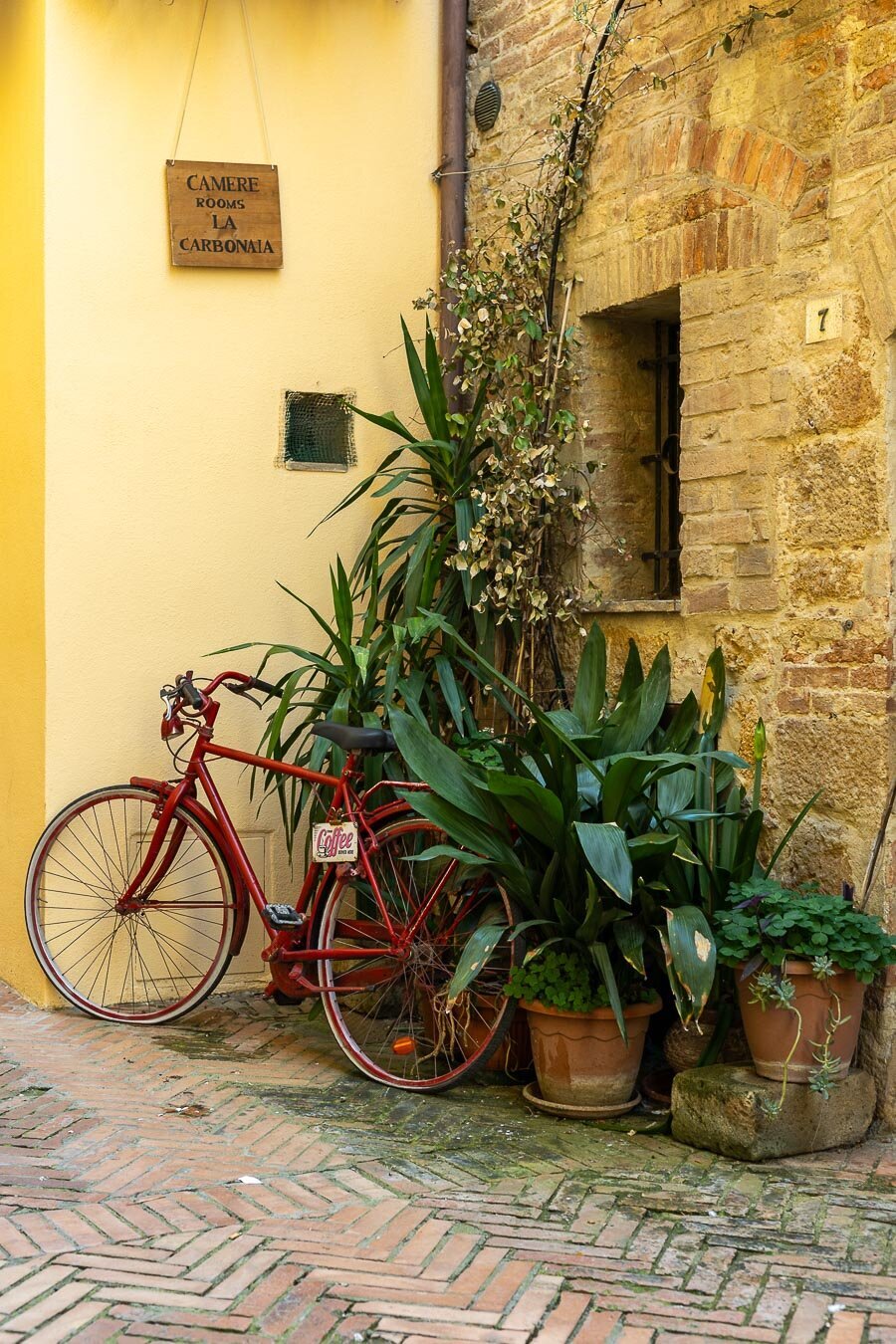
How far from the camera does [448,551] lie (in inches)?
213

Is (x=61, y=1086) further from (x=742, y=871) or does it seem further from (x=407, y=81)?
(x=407, y=81)

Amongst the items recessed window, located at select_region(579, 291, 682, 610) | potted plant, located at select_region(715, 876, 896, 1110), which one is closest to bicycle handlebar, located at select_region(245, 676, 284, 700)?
recessed window, located at select_region(579, 291, 682, 610)

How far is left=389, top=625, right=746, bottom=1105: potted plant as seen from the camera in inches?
157

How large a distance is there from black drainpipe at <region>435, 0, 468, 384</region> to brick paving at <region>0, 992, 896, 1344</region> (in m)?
2.99

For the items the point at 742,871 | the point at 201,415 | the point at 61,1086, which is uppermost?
the point at 201,415

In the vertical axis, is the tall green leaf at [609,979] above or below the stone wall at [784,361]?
below

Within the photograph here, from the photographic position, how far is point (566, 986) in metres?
4.19

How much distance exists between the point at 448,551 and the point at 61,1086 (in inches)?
87.3

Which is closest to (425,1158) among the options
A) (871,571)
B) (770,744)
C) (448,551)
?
(770,744)

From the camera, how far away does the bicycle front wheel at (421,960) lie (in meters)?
4.46

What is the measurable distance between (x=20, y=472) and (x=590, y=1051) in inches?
116

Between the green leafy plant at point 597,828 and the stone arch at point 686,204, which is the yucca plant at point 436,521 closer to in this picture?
the stone arch at point 686,204

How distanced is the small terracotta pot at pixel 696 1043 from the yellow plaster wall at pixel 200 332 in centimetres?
187

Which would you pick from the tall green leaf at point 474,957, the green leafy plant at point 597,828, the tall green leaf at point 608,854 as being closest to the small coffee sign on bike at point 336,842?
the green leafy plant at point 597,828
